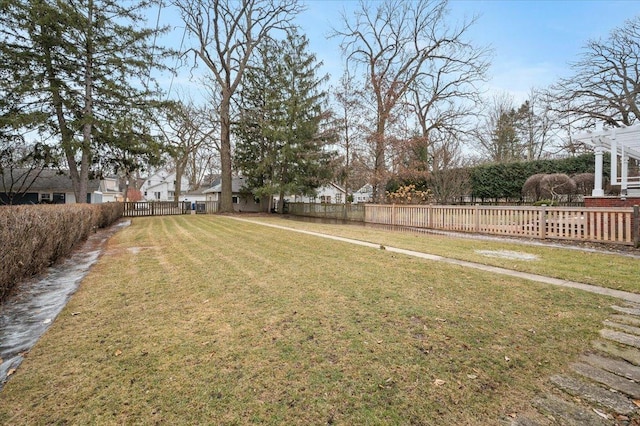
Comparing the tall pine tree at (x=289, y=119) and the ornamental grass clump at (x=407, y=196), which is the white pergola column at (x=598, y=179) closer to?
the ornamental grass clump at (x=407, y=196)

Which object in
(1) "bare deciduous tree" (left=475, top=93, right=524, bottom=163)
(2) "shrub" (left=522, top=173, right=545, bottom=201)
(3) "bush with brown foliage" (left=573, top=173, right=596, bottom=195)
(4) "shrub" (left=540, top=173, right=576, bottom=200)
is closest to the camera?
(4) "shrub" (left=540, top=173, right=576, bottom=200)

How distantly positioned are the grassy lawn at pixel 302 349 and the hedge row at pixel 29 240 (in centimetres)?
91

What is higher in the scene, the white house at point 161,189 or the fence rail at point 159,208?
the white house at point 161,189

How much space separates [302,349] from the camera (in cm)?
278

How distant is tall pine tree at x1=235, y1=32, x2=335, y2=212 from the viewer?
73.8 ft

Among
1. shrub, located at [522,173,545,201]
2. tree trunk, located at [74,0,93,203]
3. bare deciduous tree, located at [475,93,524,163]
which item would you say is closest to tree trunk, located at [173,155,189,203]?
tree trunk, located at [74,0,93,203]

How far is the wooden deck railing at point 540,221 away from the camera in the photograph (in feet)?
25.8

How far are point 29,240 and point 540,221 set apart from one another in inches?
474

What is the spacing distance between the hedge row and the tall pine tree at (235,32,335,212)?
637 inches

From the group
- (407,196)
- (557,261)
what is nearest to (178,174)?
(407,196)

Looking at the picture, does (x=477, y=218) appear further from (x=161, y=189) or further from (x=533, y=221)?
(x=161, y=189)

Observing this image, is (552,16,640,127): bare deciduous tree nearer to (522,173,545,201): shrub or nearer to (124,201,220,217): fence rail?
(522,173,545,201): shrub

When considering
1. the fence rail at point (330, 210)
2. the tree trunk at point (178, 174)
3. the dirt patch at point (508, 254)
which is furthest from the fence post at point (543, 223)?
the tree trunk at point (178, 174)

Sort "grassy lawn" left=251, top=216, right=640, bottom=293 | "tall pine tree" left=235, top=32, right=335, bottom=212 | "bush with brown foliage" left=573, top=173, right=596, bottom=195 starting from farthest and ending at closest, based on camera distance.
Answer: "tall pine tree" left=235, top=32, right=335, bottom=212, "bush with brown foliage" left=573, top=173, right=596, bottom=195, "grassy lawn" left=251, top=216, right=640, bottom=293
